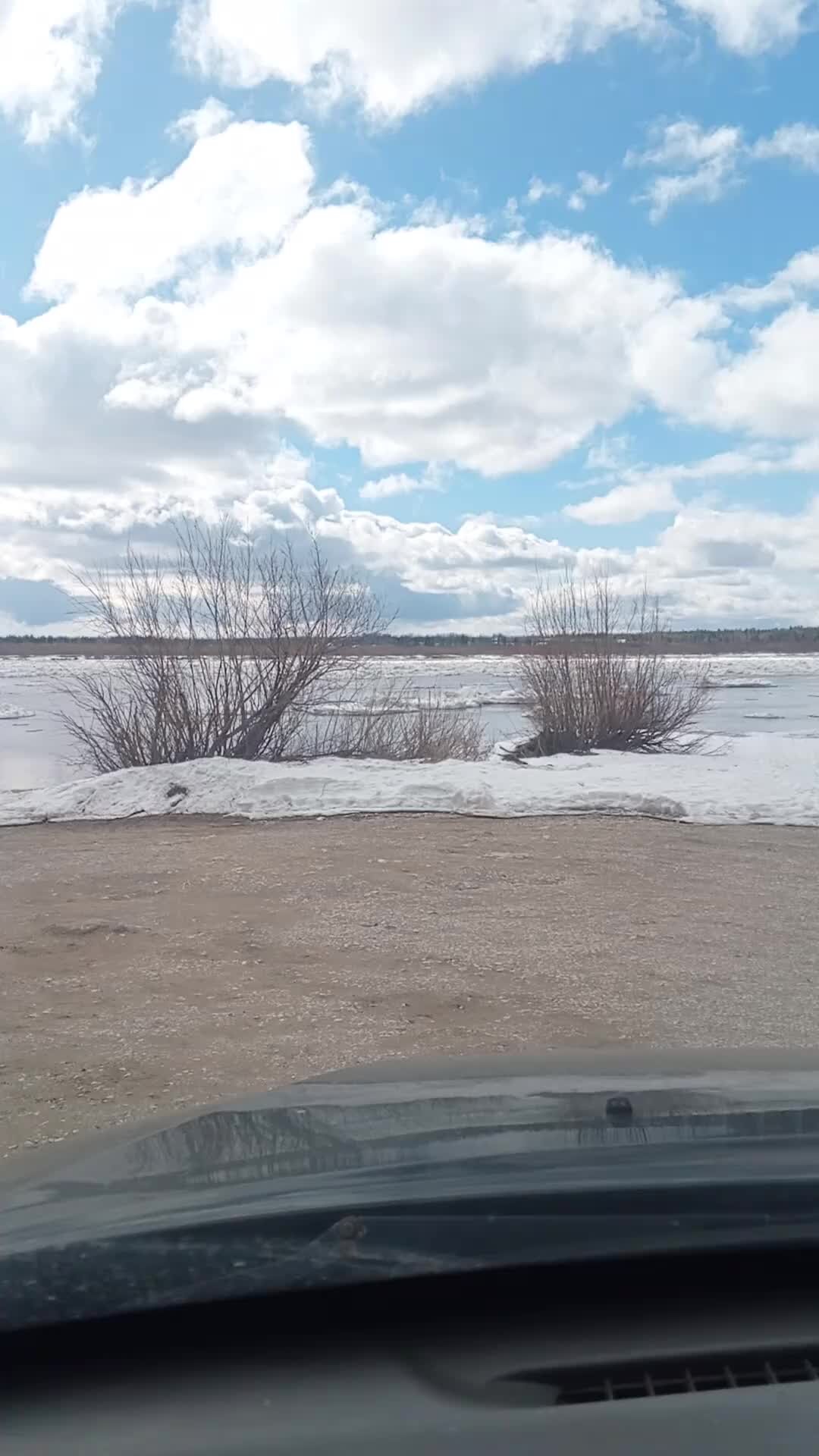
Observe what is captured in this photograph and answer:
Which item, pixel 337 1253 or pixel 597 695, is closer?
pixel 337 1253

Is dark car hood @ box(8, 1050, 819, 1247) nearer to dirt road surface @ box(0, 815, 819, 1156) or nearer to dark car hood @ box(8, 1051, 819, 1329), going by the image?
dark car hood @ box(8, 1051, 819, 1329)

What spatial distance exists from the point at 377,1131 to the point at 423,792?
39.1 feet

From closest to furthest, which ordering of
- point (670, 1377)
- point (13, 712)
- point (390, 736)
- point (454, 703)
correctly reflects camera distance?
point (670, 1377)
point (390, 736)
point (454, 703)
point (13, 712)

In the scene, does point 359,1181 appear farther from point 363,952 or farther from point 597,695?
point 597,695

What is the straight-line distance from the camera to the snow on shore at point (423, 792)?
46.0ft

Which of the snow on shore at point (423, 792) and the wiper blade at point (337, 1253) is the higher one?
the wiper blade at point (337, 1253)

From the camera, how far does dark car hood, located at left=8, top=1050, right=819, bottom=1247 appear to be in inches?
92.2

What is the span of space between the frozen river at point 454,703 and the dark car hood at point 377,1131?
53.9ft

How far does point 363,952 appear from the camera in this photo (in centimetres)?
795

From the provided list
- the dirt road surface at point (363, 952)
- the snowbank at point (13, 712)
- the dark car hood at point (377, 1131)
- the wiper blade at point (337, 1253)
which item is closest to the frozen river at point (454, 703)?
the snowbank at point (13, 712)

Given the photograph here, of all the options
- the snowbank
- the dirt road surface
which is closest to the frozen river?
the snowbank

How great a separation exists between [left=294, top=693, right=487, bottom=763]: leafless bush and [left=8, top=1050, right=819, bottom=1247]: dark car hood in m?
16.4

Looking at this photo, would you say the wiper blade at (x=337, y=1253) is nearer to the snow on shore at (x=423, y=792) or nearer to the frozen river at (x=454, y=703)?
the snow on shore at (x=423, y=792)

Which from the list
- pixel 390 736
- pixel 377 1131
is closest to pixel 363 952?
pixel 377 1131
